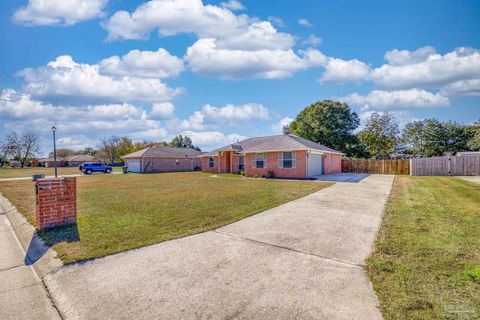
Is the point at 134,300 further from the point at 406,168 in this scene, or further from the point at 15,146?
the point at 15,146

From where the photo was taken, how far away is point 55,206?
20.2 ft

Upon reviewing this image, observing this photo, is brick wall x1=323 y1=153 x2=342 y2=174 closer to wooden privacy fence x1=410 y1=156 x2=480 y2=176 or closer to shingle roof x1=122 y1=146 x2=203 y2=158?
wooden privacy fence x1=410 y1=156 x2=480 y2=176

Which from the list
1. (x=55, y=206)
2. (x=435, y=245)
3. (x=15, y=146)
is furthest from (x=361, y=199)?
(x=15, y=146)

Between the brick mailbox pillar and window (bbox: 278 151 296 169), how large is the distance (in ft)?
55.4

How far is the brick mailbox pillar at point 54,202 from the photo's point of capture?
5.91m

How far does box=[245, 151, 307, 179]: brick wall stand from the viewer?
2052cm

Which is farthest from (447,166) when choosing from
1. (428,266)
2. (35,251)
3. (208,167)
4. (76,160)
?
(76,160)

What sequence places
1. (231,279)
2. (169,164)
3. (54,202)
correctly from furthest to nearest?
(169,164), (54,202), (231,279)

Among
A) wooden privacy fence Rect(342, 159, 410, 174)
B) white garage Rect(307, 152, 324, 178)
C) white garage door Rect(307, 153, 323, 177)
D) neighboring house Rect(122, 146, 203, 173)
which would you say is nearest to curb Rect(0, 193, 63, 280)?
white garage Rect(307, 152, 324, 178)

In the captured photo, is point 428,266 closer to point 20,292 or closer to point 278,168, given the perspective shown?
point 20,292

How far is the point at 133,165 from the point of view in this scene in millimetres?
37562

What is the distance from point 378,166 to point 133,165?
3151cm

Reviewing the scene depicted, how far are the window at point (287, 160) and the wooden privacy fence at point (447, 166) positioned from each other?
13.1m

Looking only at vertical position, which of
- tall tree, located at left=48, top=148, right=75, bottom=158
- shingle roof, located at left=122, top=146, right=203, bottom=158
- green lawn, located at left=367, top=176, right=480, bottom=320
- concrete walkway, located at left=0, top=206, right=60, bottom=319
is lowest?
concrete walkway, located at left=0, top=206, right=60, bottom=319
